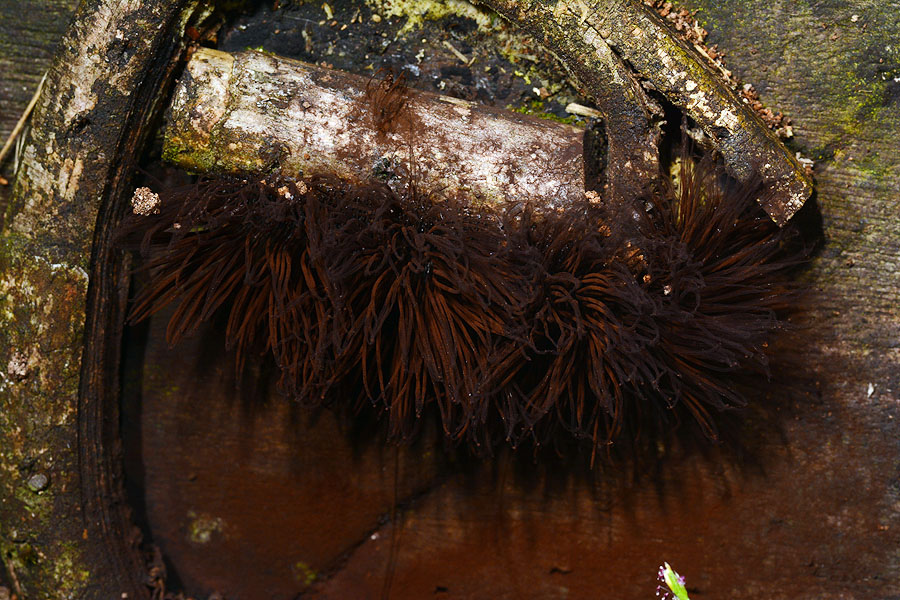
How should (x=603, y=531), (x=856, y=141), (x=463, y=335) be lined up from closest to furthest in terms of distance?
(x=463, y=335) → (x=856, y=141) → (x=603, y=531)

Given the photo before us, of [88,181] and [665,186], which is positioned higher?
[665,186]

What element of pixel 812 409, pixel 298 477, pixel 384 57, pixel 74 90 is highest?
pixel 384 57

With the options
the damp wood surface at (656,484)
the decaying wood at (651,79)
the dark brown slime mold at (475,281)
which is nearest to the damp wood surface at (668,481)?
the damp wood surface at (656,484)

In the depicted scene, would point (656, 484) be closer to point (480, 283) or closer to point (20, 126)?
point (480, 283)

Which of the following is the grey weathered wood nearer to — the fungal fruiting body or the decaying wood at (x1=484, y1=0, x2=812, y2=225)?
the fungal fruiting body

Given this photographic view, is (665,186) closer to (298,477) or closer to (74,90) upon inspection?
(298,477)

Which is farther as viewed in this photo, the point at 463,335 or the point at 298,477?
the point at 298,477

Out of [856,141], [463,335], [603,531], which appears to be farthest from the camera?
[603,531]

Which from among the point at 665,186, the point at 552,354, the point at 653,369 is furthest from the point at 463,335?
the point at 665,186

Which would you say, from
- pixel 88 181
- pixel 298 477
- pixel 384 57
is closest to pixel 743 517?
pixel 298 477
